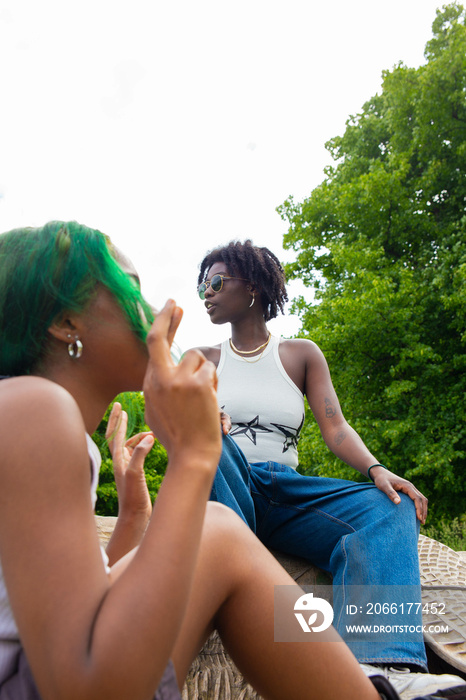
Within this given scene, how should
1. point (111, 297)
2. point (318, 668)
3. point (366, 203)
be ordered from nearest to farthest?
point (318, 668) → point (111, 297) → point (366, 203)

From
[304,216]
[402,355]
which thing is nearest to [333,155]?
[304,216]

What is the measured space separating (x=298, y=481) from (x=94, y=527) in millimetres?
1726

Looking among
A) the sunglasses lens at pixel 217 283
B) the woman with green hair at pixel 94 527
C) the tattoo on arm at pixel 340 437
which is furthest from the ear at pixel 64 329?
the sunglasses lens at pixel 217 283

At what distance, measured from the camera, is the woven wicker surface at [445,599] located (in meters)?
2.15

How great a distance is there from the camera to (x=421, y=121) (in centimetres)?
1219

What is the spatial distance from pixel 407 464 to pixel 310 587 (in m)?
8.61

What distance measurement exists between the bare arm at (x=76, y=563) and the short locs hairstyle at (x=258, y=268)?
110 inches

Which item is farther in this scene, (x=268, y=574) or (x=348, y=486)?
(x=348, y=486)

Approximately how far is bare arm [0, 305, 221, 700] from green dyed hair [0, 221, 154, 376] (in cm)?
30

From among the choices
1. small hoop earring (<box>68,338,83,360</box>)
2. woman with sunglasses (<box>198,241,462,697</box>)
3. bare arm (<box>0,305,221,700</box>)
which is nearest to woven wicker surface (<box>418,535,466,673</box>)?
woman with sunglasses (<box>198,241,462,697</box>)

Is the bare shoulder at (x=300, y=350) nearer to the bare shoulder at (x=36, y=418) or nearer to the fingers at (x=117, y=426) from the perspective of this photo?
the fingers at (x=117, y=426)

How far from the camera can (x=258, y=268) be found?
12.1 ft

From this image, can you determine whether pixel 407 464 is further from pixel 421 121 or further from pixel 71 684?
pixel 71 684

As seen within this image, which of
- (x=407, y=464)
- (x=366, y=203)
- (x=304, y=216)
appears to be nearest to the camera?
(x=407, y=464)
